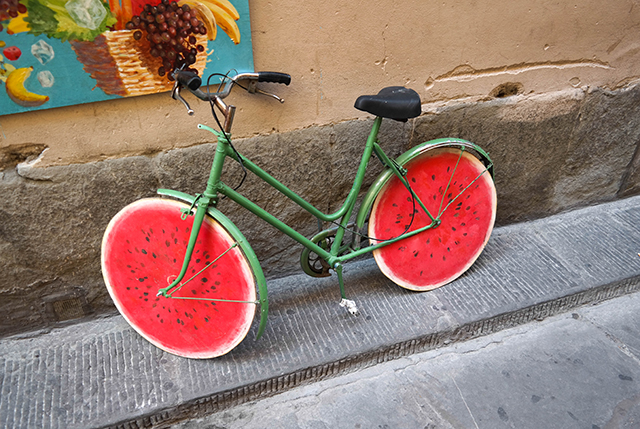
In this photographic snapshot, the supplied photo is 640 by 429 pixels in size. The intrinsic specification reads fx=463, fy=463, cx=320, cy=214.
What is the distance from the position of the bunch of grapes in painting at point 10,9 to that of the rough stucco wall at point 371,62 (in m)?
0.38

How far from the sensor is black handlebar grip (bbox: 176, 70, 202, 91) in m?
1.61

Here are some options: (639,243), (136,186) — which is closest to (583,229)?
(639,243)

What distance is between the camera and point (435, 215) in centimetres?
249

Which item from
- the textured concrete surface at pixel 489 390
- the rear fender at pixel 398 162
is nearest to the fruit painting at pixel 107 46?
the rear fender at pixel 398 162

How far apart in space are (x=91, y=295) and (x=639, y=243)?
3.25 metres

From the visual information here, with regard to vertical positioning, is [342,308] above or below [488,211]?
below

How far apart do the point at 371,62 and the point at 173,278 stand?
4.61ft

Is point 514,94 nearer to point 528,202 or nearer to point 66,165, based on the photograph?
point 528,202

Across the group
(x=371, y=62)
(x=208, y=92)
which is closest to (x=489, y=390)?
(x=371, y=62)

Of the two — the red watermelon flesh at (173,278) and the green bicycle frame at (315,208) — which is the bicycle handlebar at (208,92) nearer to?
the green bicycle frame at (315,208)

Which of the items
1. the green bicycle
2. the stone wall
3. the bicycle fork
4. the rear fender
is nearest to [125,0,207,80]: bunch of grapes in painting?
the green bicycle

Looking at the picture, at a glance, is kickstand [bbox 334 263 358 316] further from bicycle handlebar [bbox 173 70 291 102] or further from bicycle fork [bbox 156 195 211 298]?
bicycle handlebar [bbox 173 70 291 102]

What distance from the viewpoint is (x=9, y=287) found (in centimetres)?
220

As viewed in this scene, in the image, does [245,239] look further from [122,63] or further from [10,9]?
[10,9]
